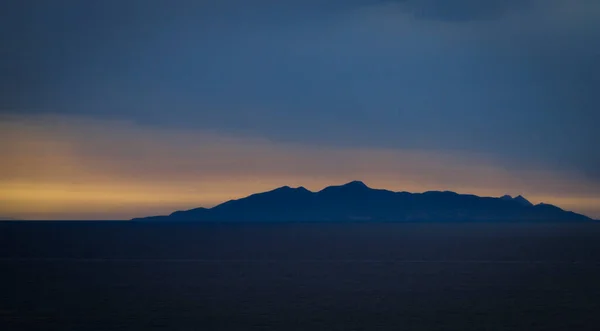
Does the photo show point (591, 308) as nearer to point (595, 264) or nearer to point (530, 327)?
point (530, 327)

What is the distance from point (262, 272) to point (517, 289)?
64.3ft

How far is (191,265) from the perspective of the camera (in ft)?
215

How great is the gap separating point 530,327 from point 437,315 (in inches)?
169

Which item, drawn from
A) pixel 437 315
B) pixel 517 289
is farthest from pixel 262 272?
pixel 437 315

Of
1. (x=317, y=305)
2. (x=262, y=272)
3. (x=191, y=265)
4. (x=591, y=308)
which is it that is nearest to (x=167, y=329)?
(x=317, y=305)

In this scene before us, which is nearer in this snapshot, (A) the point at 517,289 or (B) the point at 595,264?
(A) the point at 517,289

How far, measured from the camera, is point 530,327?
30.5m

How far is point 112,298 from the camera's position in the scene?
129ft

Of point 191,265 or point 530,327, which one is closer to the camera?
point 530,327

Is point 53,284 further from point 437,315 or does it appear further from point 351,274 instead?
point 437,315

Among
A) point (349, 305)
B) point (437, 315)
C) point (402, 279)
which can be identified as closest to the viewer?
point (437, 315)

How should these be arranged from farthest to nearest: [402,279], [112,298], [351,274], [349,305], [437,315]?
[351,274], [402,279], [112,298], [349,305], [437,315]

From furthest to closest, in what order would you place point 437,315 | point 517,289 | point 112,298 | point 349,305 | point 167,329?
point 517,289 → point 112,298 → point 349,305 → point 437,315 → point 167,329

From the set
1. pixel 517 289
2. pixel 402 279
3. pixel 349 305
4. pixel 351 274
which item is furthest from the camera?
pixel 351 274
